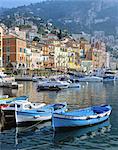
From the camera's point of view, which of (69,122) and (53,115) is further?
(69,122)

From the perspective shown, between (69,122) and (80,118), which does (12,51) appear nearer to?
(80,118)

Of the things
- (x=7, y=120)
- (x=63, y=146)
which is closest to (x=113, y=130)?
(x=63, y=146)

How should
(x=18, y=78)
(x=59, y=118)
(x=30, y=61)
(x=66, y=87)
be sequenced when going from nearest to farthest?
(x=59, y=118) < (x=66, y=87) < (x=18, y=78) < (x=30, y=61)

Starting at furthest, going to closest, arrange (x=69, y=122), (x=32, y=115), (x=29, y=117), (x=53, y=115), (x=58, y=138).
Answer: (x=32, y=115) → (x=29, y=117) → (x=69, y=122) → (x=53, y=115) → (x=58, y=138)

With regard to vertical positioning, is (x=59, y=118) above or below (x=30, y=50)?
below

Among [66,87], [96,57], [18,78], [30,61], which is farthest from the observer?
[96,57]

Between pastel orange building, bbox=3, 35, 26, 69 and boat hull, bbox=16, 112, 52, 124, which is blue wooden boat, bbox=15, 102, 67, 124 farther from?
pastel orange building, bbox=3, 35, 26, 69

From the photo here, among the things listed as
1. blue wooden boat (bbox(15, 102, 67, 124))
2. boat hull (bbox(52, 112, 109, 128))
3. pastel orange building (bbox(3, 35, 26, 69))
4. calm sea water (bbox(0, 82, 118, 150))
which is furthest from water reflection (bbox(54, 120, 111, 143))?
pastel orange building (bbox(3, 35, 26, 69))

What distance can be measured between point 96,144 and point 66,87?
152 ft

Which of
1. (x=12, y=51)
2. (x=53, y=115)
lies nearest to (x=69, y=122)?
(x=53, y=115)

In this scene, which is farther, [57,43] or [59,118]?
[57,43]

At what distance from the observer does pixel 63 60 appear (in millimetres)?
145125

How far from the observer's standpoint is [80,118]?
2908cm

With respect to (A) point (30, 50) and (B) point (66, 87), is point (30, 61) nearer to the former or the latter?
(A) point (30, 50)
